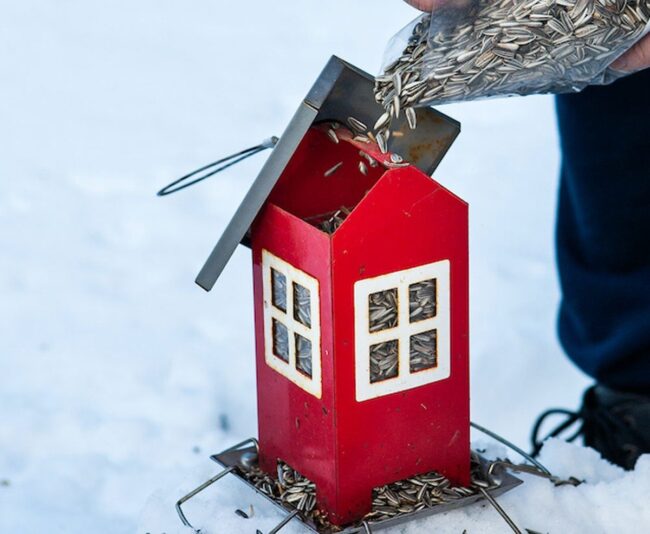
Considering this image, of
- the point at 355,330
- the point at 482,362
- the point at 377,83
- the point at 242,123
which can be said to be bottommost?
the point at 482,362

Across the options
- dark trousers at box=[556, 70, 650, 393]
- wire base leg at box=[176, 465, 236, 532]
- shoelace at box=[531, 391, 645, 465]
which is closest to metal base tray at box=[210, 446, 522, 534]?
wire base leg at box=[176, 465, 236, 532]

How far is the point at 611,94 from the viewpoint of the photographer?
84.7 inches

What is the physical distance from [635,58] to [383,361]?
520 millimetres

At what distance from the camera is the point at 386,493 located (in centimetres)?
156

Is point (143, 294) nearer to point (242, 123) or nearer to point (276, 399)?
point (242, 123)

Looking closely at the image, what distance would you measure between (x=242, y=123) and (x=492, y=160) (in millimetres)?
731

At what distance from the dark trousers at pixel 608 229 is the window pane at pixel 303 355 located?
88 cm

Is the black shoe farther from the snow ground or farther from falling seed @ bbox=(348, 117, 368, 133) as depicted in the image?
falling seed @ bbox=(348, 117, 368, 133)

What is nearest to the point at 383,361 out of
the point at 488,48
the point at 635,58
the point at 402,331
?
the point at 402,331

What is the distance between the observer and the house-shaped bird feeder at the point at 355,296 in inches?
57.1

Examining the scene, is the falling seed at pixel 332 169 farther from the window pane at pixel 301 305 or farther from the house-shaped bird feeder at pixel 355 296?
the window pane at pixel 301 305

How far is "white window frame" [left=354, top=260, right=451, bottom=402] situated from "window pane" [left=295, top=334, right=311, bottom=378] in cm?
7

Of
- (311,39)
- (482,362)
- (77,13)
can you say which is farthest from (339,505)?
(77,13)

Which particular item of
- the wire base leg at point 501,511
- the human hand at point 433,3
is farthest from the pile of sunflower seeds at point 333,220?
the wire base leg at point 501,511
